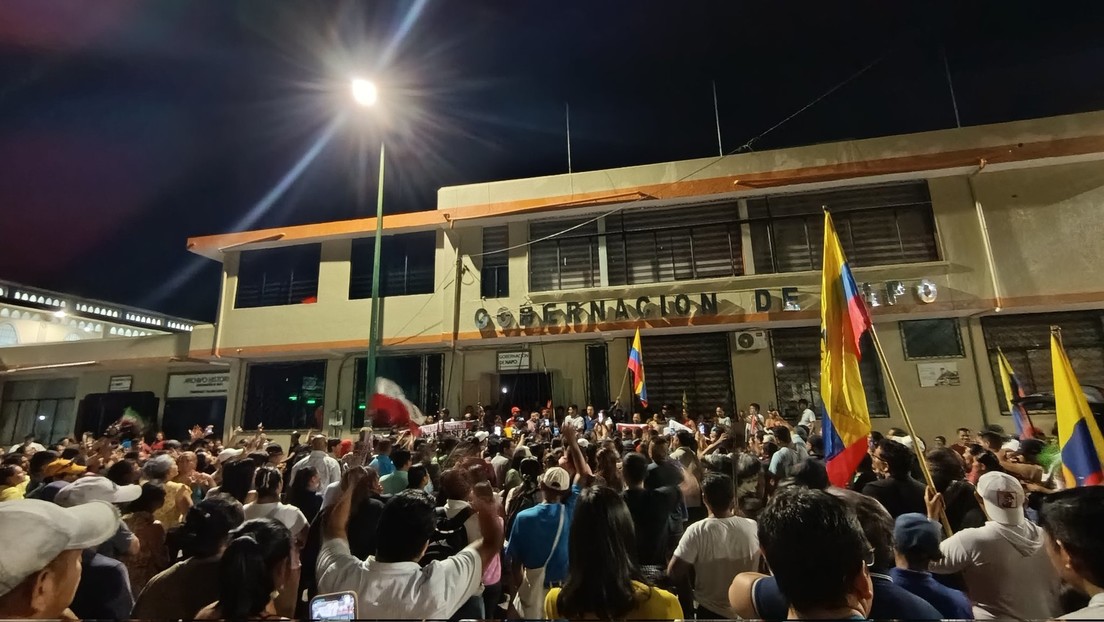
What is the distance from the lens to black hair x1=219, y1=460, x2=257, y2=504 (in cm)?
463

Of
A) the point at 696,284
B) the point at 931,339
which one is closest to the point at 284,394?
the point at 696,284

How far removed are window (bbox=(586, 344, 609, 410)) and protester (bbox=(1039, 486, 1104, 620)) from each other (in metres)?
12.5

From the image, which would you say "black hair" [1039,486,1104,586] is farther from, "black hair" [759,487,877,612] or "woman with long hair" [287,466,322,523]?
"woman with long hair" [287,466,322,523]

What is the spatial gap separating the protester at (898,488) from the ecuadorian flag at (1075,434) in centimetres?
122

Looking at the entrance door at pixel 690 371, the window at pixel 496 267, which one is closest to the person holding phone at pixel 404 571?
the entrance door at pixel 690 371

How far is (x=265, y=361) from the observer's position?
17.7m

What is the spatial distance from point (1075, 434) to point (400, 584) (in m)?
5.70

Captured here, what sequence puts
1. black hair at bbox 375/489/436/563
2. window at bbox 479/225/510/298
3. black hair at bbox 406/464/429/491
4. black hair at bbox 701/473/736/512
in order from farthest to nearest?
window at bbox 479/225/510/298, black hair at bbox 406/464/429/491, black hair at bbox 701/473/736/512, black hair at bbox 375/489/436/563

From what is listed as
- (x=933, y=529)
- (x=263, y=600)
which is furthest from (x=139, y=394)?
(x=933, y=529)

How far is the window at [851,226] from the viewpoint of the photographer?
44.5 ft

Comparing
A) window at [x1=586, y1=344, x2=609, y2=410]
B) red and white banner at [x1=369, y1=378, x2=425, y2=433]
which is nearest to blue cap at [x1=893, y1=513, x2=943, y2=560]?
red and white banner at [x1=369, y1=378, x2=425, y2=433]

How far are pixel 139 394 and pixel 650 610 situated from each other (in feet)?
76.8

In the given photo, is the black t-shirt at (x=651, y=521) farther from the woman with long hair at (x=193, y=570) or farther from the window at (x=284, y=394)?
the window at (x=284, y=394)

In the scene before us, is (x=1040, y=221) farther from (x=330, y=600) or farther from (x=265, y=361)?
(x=265, y=361)
